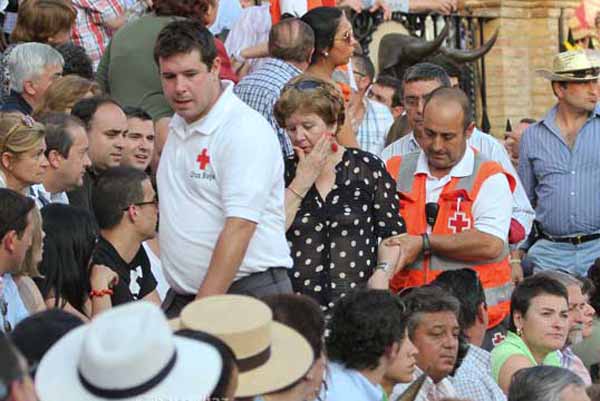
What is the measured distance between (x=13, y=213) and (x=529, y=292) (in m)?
3.21

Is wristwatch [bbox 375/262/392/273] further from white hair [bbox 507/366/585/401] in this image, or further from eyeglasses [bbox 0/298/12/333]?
eyeglasses [bbox 0/298/12/333]

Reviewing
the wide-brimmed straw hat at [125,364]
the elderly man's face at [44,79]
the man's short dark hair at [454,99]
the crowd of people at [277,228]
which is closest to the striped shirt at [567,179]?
the crowd of people at [277,228]

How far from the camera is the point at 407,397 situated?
19.1ft

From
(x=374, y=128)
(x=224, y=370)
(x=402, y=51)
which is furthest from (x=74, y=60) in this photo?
(x=224, y=370)

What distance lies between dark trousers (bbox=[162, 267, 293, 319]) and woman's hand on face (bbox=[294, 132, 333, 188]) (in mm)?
710

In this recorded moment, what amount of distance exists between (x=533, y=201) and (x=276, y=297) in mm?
5191

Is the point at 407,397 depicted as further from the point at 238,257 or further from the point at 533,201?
the point at 533,201

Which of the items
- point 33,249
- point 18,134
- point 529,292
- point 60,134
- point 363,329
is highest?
point 18,134

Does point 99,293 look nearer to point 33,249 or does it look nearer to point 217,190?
point 33,249

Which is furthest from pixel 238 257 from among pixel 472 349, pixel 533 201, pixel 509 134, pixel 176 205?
pixel 509 134

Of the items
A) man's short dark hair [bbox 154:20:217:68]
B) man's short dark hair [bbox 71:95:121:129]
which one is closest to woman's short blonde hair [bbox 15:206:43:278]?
man's short dark hair [bbox 154:20:217:68]

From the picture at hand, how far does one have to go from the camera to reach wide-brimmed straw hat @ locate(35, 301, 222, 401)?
3670mm

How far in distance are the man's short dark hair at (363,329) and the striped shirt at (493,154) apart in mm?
2522

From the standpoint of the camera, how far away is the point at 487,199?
8.16m
